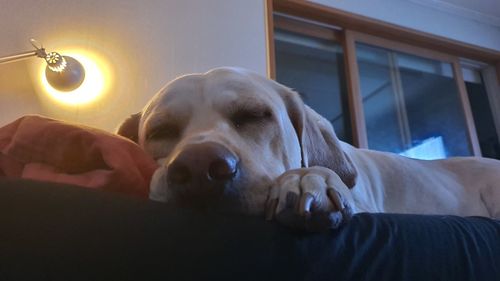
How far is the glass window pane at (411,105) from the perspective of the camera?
329cm

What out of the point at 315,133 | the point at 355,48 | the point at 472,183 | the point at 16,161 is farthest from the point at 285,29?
the point at 16,161

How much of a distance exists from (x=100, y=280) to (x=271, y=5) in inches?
99.7

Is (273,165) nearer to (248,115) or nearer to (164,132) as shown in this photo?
(248,115)

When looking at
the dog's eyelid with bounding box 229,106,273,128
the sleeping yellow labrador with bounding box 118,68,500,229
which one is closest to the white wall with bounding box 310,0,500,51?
the sleeping yellow labrador with bounding box 118,68,500,229

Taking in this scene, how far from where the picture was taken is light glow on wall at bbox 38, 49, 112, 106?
2.13m

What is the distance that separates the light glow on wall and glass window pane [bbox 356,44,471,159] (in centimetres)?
179

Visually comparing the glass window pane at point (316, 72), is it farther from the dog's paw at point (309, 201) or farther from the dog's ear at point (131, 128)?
the dog's paw at point (309, 201)

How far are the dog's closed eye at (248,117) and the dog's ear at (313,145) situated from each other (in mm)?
185

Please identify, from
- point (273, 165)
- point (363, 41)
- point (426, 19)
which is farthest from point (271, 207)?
point (426, 19)

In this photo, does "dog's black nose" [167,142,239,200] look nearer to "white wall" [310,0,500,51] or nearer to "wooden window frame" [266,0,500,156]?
"wooden window frame" [266,0,500,156]

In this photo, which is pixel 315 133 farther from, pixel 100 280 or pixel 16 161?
pixel 100 280

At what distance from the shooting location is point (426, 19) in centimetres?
360

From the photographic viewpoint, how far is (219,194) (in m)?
0.66

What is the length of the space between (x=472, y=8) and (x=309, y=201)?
12.5 feet
